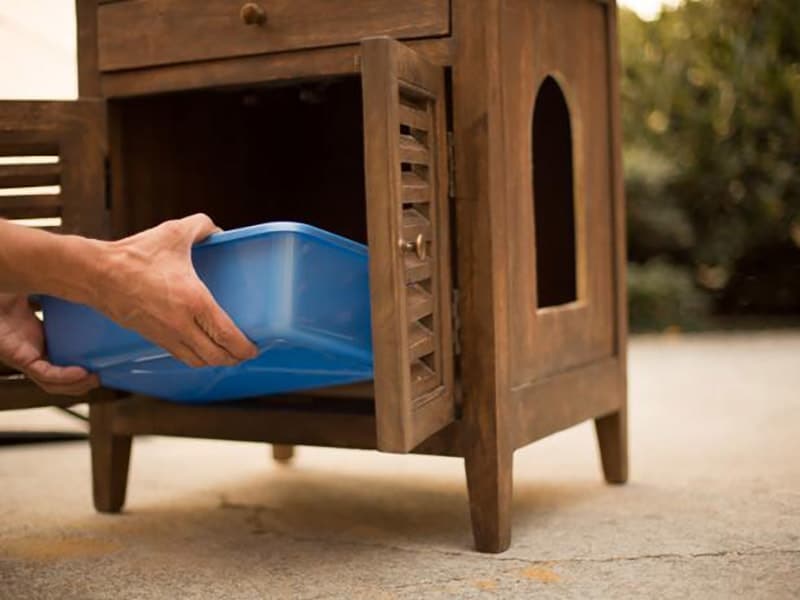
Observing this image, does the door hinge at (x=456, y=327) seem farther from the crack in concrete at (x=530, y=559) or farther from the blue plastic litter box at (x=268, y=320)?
the crack in concrete at (x=530, y=559)

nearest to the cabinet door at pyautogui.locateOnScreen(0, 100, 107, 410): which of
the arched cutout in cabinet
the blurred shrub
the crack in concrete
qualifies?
the crack in concrete

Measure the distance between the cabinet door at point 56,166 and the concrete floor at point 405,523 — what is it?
270 millimetres

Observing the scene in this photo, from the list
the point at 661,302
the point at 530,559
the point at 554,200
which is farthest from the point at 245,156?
the point at 661,302

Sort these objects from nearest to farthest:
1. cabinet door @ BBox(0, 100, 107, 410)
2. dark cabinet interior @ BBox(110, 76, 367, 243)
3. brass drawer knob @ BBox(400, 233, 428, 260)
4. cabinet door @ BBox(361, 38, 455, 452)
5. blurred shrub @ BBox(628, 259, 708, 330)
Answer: cabinet door @ BBox(361, 38, 455, 452) → brass drawer knob @ BBox(400, 233, 428, 260) → cabinet door @ BBox(0, 100, 107, 410) → dark cabinet interior @ BBox(110, 76, 367, 243) → blurred shrub @ BBox(628, 259, 708, 330)

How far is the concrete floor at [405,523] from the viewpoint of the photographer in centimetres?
116

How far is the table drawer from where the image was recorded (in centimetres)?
129

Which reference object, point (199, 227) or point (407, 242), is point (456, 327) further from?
point (199, 227)

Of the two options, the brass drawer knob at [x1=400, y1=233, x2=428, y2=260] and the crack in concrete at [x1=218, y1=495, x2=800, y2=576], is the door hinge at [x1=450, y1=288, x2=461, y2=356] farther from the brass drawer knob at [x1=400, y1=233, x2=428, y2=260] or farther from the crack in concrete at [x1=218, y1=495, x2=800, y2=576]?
the crack in concrete at [x1=218, y1=495, x2=800, y2=576]

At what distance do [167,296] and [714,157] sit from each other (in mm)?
4517

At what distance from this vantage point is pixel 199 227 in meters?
1.16

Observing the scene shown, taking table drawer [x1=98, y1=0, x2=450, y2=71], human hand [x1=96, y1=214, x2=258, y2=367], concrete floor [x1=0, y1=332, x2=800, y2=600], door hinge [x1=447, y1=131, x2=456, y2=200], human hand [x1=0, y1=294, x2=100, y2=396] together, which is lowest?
concrete floor [x1=0, y1=332, x2=800, y2=600]

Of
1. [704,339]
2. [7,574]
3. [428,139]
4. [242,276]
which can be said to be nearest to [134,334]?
[242,276]

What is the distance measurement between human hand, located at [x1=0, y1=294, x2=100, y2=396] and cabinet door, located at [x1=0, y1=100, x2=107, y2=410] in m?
0.07

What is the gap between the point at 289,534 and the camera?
1414 mm
